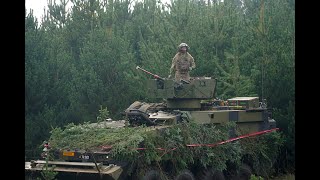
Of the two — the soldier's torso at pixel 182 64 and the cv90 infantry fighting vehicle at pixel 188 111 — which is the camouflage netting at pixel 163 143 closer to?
the cv90 infantry fighting vehicle at pixel 188 111

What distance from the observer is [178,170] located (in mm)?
10828

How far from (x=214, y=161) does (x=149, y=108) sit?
2177 millimetres

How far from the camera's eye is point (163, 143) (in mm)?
10695

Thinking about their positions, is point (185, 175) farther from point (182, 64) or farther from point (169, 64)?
point (169, 64)

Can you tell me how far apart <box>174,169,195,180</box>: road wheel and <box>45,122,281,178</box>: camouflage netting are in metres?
0.12

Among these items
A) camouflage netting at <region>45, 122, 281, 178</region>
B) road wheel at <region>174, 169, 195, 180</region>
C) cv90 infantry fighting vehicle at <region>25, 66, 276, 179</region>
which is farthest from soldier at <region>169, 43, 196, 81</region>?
road wheel at <region>174, 169, 195, 180</region>

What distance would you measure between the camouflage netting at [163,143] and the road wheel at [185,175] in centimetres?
12

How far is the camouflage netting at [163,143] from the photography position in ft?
32.9

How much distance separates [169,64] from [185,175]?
7.65m

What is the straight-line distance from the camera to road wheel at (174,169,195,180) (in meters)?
10.7

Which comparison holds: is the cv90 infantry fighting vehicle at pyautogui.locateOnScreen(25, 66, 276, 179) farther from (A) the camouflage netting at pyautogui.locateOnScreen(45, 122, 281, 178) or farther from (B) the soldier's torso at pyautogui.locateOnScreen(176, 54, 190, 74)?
(B) the soldier's torso at pyautogui.locateOnScreen(176, 54, 190, 74)

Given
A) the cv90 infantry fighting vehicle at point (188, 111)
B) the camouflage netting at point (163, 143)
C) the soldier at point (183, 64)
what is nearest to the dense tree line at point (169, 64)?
the cv90 infantry fighting vehicle at point (188, 111)

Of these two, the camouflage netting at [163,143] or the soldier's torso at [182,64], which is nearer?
the camouflage netting at [163,143]

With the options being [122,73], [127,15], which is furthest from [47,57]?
[127,15]
